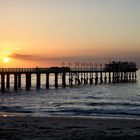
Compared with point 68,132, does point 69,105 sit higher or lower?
lower

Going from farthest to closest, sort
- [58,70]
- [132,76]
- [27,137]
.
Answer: [132,76]
[58,70]
[27,137]

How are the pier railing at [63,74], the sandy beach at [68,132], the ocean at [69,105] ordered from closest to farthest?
the sandy beach at [68,132] < the ocean at [69,105] < the pier railing at [63,74]

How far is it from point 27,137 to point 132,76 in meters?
98.7

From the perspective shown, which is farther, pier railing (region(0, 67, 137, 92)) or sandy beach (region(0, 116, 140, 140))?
pier railing (region(0, 67, 137, 92))

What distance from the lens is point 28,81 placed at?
243 ft

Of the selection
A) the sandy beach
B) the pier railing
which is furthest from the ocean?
the pier railing

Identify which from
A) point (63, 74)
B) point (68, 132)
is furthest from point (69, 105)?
point (63, 74)

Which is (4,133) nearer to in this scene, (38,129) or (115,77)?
(38,129)

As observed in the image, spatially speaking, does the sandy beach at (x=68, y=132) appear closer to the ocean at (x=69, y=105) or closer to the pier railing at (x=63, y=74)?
the ocean at (x=69, y=105)

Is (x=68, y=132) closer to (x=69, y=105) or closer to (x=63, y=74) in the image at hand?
(x=69, y=105)

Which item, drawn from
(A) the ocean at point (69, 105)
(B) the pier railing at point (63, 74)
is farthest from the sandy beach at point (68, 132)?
(B) the pier railing at point (63, 74)

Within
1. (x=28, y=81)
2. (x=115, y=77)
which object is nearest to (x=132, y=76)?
(x=115, y=77)

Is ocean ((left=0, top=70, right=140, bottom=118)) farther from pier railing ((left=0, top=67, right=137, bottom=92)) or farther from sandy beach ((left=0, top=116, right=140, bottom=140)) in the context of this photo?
pier railing ((left=0, top=67, right=137, bottom=92))

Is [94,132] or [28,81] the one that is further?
[28,81]
